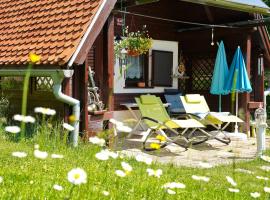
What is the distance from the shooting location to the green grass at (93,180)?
10.8 ft

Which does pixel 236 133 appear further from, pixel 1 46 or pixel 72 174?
pixel 72 174

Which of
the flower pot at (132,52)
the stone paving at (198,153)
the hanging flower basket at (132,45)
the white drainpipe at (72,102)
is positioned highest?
the hanging flower basket at (132,45)

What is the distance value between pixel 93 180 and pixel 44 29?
4893 millimetres

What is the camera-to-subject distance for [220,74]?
35.9ft

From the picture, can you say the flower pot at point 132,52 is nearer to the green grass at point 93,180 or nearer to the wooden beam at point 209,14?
the wooden beam at point 209,14

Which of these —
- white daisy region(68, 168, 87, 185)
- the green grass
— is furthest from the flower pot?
white daisy region(68, 168, 87, 185)

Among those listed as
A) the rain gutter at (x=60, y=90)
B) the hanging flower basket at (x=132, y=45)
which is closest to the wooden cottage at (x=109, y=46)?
the rain gutter at (x=60, y=90)

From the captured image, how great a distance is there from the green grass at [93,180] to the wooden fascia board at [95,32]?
4.60 feet

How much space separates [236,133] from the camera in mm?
10828

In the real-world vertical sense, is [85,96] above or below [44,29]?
below

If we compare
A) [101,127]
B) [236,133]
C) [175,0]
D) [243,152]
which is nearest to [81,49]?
[101,127]

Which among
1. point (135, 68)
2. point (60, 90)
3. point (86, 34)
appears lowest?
point (60, 90)

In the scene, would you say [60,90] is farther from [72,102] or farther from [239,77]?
[239,77]

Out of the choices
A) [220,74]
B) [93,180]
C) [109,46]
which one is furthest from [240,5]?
[93,180]
